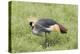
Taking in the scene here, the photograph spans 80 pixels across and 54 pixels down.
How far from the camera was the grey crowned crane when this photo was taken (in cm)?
251

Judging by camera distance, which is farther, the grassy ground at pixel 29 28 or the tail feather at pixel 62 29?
the tail feather at pixel 62 29

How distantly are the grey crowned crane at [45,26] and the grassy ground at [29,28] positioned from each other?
0.05 m

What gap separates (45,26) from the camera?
8.41ft

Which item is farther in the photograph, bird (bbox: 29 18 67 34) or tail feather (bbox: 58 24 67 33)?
tail feather (bbox: 58 24 67 33)

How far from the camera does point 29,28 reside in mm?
2482

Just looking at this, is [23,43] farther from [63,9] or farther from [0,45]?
[63,9]

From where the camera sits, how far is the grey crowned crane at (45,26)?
98.7 inches

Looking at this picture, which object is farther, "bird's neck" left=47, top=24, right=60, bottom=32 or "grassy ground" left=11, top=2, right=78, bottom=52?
"bird's neck" left=47, top=24, right=60, bottom=32

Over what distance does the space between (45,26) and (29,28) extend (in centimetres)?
24

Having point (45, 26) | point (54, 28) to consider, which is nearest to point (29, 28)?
point (45, 26)

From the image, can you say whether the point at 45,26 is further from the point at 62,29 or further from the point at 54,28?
the point at 62,29

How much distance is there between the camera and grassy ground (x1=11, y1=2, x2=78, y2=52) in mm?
2412

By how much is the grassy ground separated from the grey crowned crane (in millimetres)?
55

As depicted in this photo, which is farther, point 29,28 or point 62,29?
point 62,29
